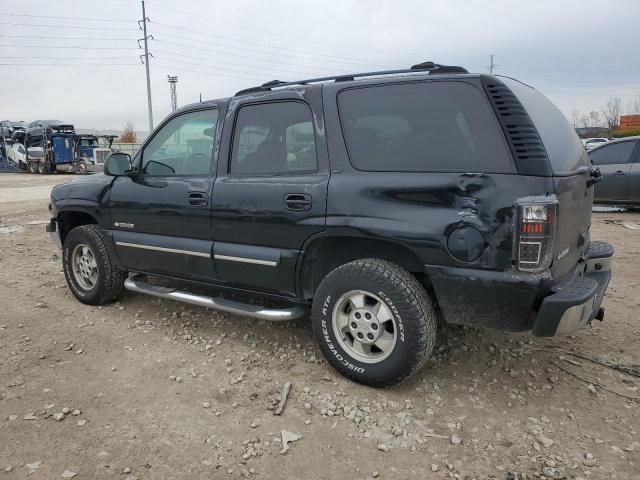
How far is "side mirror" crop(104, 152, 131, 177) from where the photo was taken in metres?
4.35

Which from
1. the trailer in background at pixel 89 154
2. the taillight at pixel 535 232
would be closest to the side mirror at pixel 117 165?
the taillight at pixel 535 232

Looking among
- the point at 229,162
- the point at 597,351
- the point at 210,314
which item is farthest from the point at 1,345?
the point at 597,351

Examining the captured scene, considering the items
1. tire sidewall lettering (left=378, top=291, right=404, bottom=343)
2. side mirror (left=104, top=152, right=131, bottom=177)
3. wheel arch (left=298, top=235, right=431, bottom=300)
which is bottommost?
tire sidewall lettering (left=378, top=291, right=404, bottom=343)

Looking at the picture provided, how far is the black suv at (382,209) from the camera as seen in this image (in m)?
2.72

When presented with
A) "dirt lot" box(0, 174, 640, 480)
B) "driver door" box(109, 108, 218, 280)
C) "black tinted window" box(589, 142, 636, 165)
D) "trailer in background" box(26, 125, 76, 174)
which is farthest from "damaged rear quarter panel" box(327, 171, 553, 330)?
"trailer in background" box(26, 125, 76, 174)

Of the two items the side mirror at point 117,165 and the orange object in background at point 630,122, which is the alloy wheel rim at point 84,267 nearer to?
the side mirror at point 117,165

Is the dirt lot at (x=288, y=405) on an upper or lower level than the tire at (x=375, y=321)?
lower

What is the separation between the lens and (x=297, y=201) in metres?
3.35

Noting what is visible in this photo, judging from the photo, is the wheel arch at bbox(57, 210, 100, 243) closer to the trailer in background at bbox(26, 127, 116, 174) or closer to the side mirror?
the side mirror

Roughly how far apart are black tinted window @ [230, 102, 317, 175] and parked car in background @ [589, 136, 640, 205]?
7976mm

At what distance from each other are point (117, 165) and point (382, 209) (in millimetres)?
2547

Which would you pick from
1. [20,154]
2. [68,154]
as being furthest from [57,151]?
[20,154]

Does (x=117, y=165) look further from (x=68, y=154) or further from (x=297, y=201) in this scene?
(x=68, y=154)

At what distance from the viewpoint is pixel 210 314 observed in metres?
4.59
